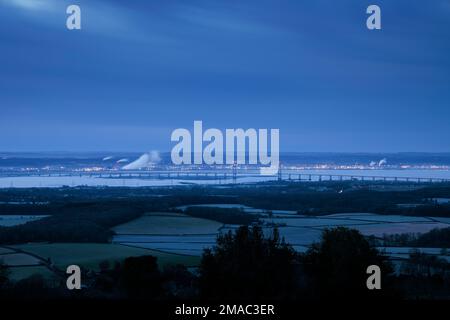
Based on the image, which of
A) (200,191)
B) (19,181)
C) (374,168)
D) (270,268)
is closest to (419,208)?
(200,191)

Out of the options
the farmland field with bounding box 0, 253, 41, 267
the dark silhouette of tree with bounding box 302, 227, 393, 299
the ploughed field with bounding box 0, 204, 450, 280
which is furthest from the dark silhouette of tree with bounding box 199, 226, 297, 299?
the farmland field with bounding box 0, 253, 41, 267

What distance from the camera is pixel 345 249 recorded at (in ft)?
28.3

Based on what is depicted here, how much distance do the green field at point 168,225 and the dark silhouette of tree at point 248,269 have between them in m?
8.68

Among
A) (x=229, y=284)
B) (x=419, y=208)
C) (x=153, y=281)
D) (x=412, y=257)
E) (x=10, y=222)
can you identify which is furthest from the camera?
(x=419, y=208)

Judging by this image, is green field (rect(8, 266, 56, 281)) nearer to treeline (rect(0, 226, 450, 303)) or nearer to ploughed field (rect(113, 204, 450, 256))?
treeline (rect(0, 226, 450, 303))

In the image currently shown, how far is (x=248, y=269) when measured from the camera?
813cm

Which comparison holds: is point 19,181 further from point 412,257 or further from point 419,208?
point 412,257

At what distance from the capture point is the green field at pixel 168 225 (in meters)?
18.1

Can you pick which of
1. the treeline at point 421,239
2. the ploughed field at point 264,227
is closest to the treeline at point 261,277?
the ploughed field at point 264,227

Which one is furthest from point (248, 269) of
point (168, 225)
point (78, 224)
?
point (168, 225)

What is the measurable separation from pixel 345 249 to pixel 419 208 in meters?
14.0

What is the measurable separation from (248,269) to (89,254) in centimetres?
626

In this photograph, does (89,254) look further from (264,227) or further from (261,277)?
(261,277)

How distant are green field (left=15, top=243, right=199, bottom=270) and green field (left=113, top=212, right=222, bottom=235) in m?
3.08
